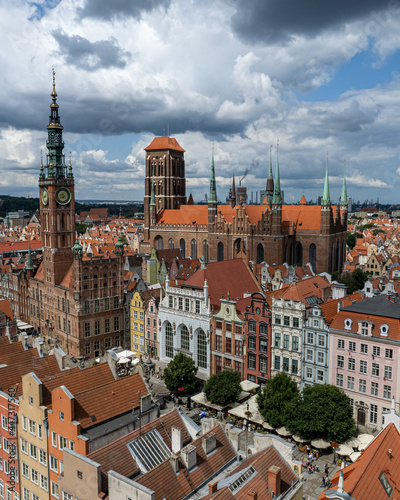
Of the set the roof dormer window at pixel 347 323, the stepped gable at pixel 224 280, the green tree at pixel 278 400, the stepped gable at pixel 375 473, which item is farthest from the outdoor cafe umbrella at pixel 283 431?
the stepped gable at pixel 224 280

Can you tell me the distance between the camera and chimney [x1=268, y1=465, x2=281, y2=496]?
2578 centimetres

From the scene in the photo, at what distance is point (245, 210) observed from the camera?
130875mm

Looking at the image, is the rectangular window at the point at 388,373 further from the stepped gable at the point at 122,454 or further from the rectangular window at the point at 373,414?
the stepped gable at the point at 122,454

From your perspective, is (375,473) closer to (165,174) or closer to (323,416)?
(323,416)

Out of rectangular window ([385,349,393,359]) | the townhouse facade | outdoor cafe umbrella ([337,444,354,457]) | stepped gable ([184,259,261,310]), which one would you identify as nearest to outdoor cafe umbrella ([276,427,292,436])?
outdoor cafe umbrella ([337,444,354,457])

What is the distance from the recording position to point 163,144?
15938cm

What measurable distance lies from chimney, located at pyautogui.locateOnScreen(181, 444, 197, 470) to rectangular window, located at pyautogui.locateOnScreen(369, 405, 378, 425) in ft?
99.1

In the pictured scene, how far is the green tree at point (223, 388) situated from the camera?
5484cm

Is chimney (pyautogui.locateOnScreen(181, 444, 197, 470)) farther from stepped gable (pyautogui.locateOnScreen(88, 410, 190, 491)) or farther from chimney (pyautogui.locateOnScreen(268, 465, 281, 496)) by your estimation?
chimney (pyautogui.locateOnScreen(268, 465, 281, 496))

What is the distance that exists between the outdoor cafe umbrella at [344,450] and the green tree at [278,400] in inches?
237

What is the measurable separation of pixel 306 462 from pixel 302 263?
8474cm

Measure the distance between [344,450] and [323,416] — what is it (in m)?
3.74

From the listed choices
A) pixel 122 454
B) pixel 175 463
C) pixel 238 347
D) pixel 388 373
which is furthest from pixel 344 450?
pixel 122 454

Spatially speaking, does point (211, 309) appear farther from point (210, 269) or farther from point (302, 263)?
point (302, 263)
